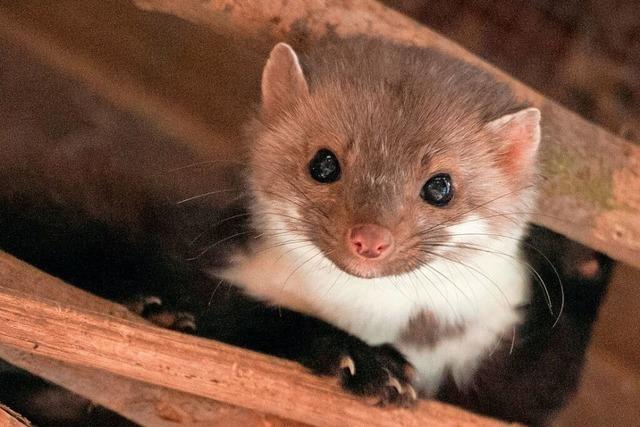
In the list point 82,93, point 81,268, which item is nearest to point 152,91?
point 82,93

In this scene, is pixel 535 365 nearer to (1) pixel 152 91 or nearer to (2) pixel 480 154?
(2) pixel 480 154

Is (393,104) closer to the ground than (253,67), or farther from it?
farther from it

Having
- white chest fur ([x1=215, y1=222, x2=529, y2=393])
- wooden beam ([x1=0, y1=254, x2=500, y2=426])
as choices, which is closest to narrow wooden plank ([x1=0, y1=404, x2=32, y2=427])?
wooden beam ([x1=0, y1=254, x2=500, y2=426])

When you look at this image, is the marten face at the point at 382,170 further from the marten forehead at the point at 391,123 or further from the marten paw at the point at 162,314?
the marten paw at the point at 162,314

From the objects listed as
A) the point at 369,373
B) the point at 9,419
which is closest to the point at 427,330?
the point at 369,373

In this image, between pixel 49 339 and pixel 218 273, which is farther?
pixel 218 273
